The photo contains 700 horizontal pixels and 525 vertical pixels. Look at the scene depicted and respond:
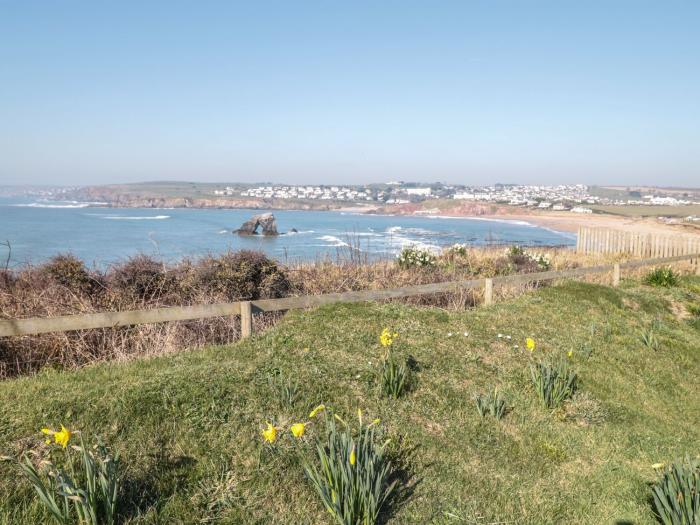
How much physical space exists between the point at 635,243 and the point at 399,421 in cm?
A: 2157

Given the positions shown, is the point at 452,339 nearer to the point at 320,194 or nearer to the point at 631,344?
the point at 631,344

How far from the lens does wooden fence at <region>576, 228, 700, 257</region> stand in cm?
2153

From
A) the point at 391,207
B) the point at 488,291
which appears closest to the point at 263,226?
the point at 488,291

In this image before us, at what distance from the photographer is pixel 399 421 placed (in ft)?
17.3

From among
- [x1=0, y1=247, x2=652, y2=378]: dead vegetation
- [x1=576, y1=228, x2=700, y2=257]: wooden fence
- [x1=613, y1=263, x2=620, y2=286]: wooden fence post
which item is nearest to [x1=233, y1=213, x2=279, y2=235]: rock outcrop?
[x1=576, y1=228, x2=700, y2=257]: wooden fence

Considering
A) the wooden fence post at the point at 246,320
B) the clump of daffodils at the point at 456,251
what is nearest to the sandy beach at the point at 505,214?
the clump of daffodils at the point at 456,251

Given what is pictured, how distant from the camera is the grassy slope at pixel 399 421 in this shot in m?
4.04

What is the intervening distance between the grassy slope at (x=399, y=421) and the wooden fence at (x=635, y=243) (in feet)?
50.1

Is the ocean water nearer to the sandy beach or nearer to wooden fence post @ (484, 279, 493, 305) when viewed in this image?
wooden fence post @ (484, 279, 493, 305)

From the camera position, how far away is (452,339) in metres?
7.74

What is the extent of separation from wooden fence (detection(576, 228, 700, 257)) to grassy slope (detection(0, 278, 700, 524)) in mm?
15260

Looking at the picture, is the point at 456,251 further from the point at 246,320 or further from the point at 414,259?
the point at 246,320

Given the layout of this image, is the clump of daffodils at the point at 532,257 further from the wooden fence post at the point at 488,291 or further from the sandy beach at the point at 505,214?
the sandy beach at the point at 505,214

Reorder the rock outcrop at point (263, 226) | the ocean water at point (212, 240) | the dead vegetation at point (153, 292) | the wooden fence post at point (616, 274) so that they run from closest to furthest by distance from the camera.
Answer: the dead vegetation at point (153, 292) < the wooden fence post at point (616, 274) < the ocean water at point (212, 240) < the rock outcrop at point (263, 226)
